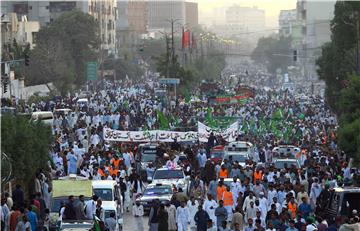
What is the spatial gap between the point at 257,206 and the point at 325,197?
1.57 metres

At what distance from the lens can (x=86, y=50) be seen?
4254 inches

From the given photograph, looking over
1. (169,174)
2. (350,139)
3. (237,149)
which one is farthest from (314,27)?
(169,174)

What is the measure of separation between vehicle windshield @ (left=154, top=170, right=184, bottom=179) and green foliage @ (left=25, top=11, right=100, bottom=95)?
2099 inches

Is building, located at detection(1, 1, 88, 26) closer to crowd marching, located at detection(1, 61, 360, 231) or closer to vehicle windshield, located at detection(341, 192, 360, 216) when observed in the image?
crowd marching, located at detection(1, 61, 360, 231)

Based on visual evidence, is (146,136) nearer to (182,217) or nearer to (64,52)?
(182,217)

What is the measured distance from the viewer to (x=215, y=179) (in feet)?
104

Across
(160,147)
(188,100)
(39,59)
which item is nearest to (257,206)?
(160,147)

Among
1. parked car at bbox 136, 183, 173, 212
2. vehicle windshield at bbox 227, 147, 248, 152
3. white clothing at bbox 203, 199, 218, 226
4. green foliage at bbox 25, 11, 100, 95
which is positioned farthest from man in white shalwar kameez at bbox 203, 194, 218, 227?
green foliage at bbox 25, 11, 100, 95

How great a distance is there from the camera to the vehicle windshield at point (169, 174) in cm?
3231

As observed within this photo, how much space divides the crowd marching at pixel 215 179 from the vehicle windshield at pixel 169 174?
0.36m

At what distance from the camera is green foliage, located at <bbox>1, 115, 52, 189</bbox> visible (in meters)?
28.7

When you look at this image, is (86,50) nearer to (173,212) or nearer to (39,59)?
(39,59)

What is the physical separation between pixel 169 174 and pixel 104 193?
5.23 meters

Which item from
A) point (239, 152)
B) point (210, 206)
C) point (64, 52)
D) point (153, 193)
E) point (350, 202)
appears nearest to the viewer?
point (350, 202)
